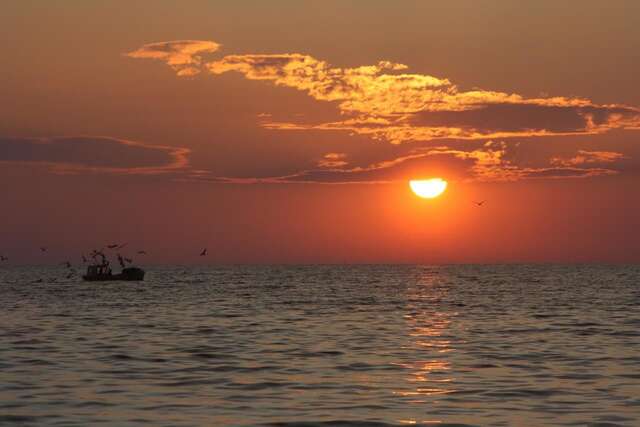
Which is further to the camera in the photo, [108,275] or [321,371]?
[108,275]

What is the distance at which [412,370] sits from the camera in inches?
1505

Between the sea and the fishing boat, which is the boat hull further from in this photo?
the sea

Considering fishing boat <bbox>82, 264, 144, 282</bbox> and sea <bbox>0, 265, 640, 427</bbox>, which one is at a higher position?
fishing boat <bbox>82, 264, 144, 282</bbox>

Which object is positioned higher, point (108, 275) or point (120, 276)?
point (108, 275)

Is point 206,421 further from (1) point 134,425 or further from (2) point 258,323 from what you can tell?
(2) point 258,323

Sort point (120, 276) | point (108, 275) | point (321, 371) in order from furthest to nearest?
point (120, 276) < point (108, 275) < point (321, 371)

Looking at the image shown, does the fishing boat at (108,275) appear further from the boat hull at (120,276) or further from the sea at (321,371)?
the sea at (321,371)

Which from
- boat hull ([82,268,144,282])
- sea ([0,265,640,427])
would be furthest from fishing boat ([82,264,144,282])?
sea ([0,265,640,427])

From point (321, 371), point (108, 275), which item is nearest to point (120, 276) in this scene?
point (108, 275)

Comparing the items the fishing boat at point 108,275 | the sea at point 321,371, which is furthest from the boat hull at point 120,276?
the sea at point 321,371

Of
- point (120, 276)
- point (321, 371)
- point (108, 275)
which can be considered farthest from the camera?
point (120, 276)

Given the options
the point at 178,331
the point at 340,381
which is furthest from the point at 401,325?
the point at 340,381

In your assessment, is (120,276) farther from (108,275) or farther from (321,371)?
(321,371)

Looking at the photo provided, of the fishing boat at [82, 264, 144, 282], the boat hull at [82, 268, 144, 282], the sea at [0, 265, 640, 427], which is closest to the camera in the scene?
the sea at [0, 265, 640, 427]
